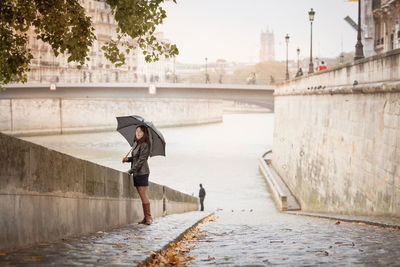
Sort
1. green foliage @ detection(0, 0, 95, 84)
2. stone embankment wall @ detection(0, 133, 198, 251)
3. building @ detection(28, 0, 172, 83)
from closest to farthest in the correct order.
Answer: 1. stone embankment wall @ detection(0, 133, 198, 251)
2. green foliage @ detection(0, 0, 95, 84)
3. building @ detection(28, 0, 172, 83)

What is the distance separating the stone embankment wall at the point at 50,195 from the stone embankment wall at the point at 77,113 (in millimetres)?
54753

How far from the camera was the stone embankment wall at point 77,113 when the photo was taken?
6191cm

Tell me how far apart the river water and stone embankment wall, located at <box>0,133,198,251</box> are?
16.0 meters

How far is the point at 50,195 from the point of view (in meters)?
5.91

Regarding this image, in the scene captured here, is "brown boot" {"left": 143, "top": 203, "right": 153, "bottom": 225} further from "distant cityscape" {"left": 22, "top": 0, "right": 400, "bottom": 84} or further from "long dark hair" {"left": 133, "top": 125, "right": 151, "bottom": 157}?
"distant cityscape" {"left": 22, "top": 0, "right": 400, "bottom": 84}

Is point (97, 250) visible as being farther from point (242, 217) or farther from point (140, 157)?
point (242, 217)

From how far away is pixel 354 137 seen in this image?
48.8ft

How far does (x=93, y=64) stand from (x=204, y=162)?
5415 cm

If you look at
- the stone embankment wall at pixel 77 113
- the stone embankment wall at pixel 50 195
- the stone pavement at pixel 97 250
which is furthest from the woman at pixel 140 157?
the stone embankment wall at pixel 77 113

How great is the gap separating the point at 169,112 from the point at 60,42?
74.6 m

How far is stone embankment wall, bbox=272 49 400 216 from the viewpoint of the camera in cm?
1170

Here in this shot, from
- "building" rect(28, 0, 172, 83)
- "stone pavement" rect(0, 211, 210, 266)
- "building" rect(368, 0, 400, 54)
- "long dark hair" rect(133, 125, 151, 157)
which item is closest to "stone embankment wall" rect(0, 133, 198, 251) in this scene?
"stone pavement" rect(0, 211, 210, 266)

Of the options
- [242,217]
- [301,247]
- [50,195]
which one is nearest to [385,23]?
[242,217]

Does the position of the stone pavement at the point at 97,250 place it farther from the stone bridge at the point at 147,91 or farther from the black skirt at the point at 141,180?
→ the stone bridge at the point at 147,91
